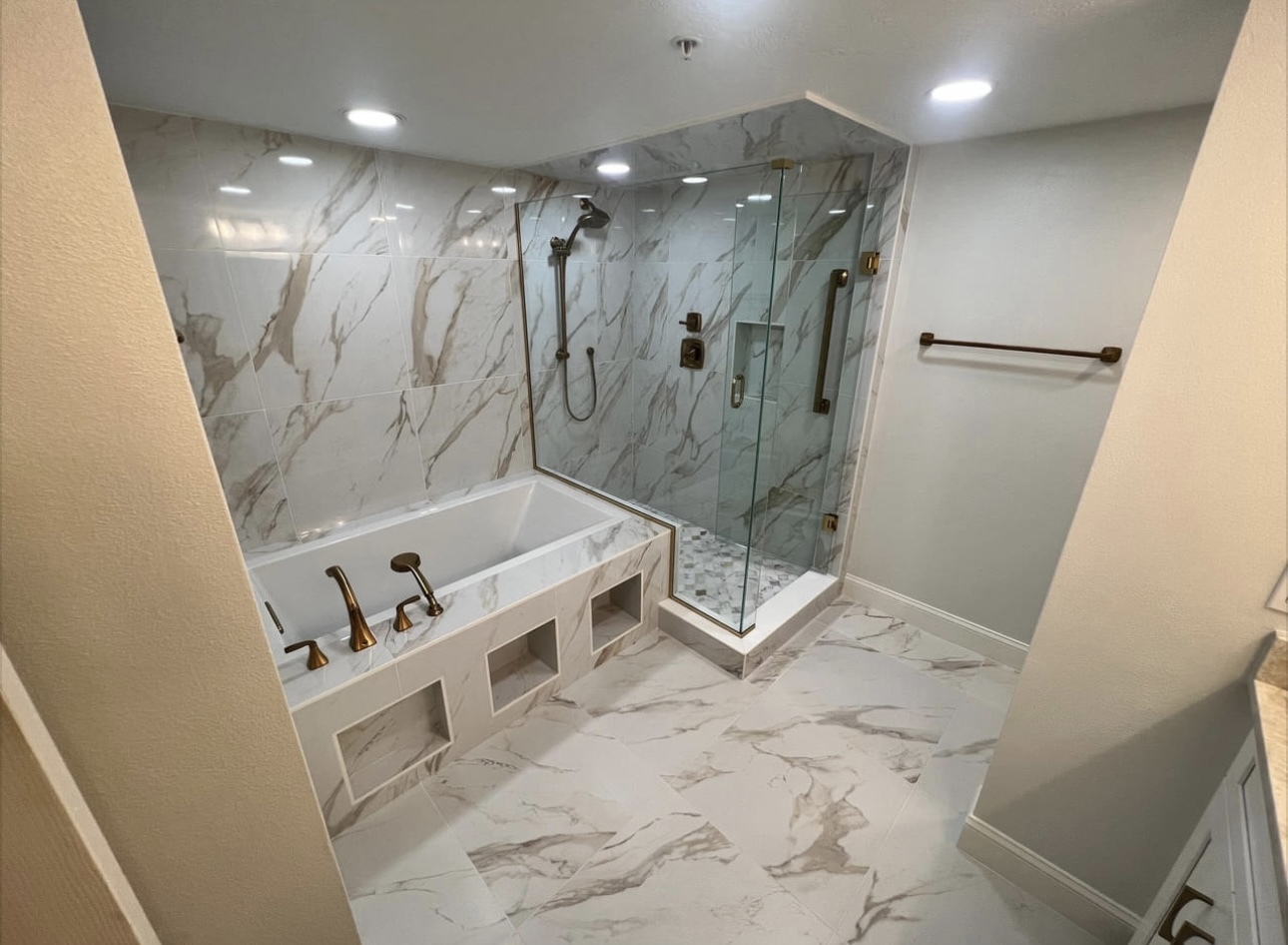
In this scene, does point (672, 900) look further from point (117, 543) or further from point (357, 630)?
point (117, 543)

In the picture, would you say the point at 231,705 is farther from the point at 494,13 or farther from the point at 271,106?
the point at 271,106

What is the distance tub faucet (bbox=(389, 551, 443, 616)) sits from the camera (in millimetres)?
1661

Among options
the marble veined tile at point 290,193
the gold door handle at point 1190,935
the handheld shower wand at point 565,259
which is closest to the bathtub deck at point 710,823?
the gold door handle at point 1190,935

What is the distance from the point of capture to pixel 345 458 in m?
2.25

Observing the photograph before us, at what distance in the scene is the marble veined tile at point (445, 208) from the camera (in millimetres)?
2131

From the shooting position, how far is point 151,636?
0.70 m

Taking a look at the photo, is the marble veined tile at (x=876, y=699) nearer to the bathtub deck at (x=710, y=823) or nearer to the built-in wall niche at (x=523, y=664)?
the bathtub deck at (x=710, y=823)

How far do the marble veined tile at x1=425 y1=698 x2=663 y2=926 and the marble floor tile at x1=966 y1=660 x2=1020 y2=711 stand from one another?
1372mm

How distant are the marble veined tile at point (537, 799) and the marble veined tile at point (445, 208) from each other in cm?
203

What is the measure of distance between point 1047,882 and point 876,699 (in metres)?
0.73

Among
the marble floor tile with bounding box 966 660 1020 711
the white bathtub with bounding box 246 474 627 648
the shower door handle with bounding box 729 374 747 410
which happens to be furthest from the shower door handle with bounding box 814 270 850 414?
the marble floor tile with bounding box 966 660 1020 711

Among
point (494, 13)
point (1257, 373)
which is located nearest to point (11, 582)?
point (494, 13)

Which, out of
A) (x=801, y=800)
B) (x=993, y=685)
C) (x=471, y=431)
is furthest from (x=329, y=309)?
(x=993, y=685)

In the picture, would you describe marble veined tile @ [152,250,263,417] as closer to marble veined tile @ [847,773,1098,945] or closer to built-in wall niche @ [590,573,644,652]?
built-in wall niche @ [590,573,644,652]
